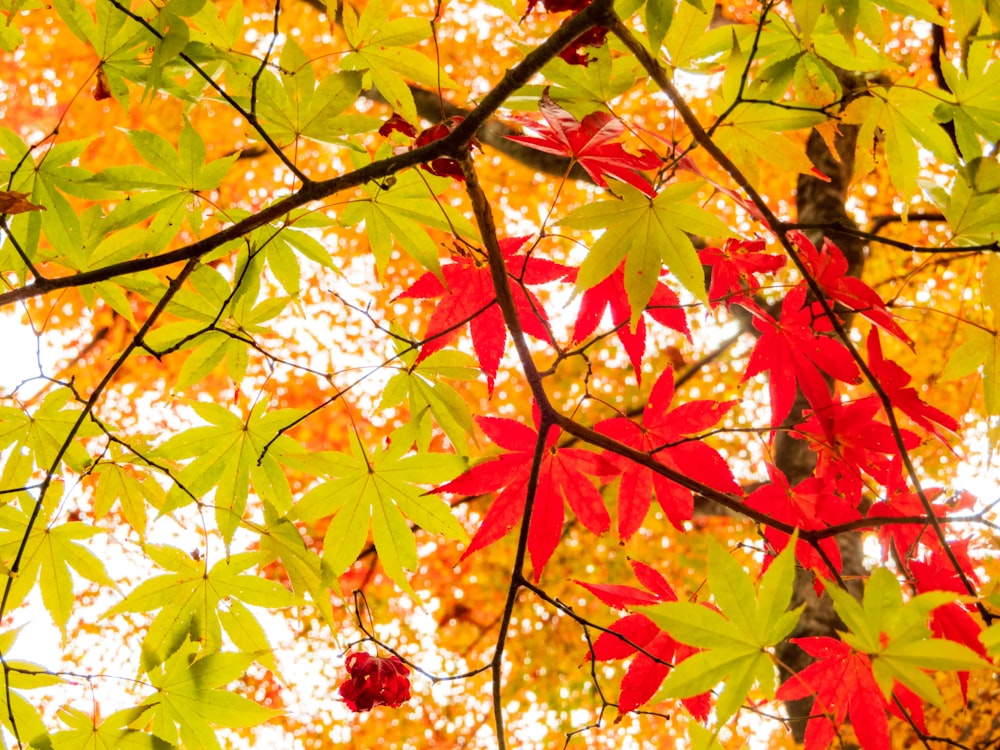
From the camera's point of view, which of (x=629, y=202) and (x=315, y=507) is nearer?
(x=629, y=202)

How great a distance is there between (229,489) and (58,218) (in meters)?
0.49

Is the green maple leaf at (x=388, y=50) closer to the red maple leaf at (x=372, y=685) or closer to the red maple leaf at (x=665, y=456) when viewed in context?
the red maple leaf at (x=665, y=456)

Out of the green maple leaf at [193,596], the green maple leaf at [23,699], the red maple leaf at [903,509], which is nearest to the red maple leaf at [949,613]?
the red maple leaf at [903,509]

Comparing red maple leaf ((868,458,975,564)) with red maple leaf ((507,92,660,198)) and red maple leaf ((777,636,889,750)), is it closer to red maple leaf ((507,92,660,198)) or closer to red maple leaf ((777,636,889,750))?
red maple leaf ((777,636,889,750))

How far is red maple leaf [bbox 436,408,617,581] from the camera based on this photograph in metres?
1.06

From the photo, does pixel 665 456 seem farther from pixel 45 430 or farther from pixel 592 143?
pixel 45 430

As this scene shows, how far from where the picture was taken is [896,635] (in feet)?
2.12

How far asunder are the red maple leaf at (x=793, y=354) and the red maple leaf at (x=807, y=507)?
110 millimetres

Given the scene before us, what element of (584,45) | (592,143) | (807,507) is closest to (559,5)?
(584,45)

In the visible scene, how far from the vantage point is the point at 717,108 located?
1.09 m

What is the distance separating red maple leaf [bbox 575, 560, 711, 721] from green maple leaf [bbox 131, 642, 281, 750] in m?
0.51

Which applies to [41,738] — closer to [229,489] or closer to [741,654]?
[229,489]

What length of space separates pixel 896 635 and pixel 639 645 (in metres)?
0.49

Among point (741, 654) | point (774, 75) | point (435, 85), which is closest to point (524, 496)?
point (741, 654)
